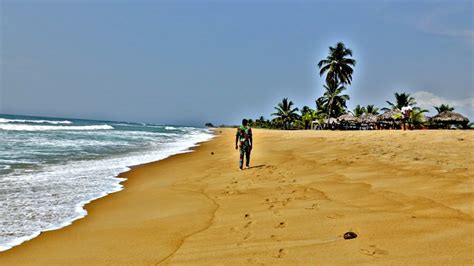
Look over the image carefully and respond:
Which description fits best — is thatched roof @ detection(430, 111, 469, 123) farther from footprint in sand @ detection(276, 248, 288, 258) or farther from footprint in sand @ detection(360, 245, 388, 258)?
footprint in sand @ detection(276, 248, 288, 258)

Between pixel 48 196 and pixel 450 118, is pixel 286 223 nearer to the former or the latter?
pixel 48 196

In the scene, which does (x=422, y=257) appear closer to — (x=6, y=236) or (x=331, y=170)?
(x=6, y=236)

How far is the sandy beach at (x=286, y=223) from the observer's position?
13.2ft

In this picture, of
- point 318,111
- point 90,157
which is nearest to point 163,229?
point 90,157

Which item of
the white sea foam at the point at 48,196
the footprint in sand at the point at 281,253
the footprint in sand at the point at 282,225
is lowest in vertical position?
the white sea foam at the point at 48,196

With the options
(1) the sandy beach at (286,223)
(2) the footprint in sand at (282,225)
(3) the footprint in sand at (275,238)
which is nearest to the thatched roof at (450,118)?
(1) the sandy beach at (286,223)

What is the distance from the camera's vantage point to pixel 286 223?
203 inches

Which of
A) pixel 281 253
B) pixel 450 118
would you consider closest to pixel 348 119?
pixel 450 118


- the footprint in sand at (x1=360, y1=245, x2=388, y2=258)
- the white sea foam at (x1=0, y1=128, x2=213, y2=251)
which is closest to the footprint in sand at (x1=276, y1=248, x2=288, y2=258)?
the footprint in sand at (x1=360, y1=245, x2=388, y2=258)

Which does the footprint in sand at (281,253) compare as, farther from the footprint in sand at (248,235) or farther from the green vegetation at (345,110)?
the green vegetation at (345,110)

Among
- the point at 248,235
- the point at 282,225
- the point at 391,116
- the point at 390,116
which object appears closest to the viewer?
the point at 248,235

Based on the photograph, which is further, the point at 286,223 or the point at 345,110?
the point at 345,110

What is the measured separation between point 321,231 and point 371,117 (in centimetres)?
4306

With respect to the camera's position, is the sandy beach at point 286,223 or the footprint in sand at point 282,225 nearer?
the sandy beach at point 286,223
